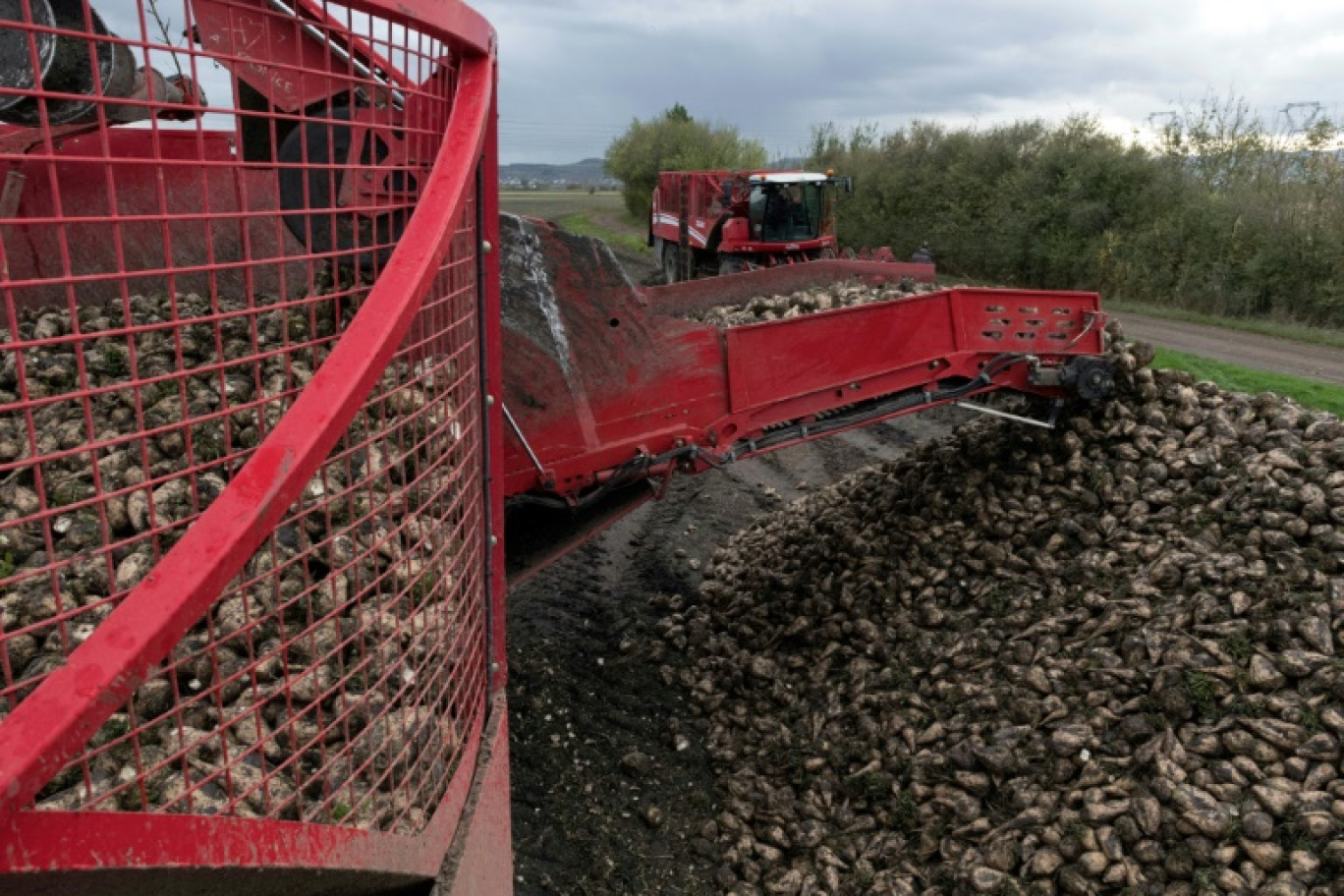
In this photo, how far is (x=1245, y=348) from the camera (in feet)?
40.5

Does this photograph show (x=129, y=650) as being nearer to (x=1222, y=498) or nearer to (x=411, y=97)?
(x=411, y=97)

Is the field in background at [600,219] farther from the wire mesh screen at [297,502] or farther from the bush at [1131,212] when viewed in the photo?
the wire mesh screen at [297,502]

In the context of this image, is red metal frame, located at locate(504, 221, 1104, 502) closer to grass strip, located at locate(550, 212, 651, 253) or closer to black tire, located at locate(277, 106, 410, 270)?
black tire, located at locate(277, 106, 410, 270)

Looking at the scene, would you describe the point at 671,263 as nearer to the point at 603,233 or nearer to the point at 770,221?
the point at 770,221

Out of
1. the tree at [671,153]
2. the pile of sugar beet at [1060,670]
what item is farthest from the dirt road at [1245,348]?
the tree at [671,153]

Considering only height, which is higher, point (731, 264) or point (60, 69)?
point (60, 69)

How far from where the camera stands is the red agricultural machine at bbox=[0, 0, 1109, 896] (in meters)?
1.28

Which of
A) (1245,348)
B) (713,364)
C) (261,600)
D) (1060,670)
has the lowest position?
(1060,670)

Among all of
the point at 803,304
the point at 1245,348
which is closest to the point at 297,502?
the point at 803,304

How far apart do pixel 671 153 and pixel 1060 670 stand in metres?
32.8

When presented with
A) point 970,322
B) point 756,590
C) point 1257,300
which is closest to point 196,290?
point 756,590

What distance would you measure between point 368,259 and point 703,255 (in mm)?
12852

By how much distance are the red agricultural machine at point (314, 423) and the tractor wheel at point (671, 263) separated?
39.3 feet

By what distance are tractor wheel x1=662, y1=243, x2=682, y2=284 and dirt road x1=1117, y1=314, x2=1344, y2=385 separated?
719 cm
